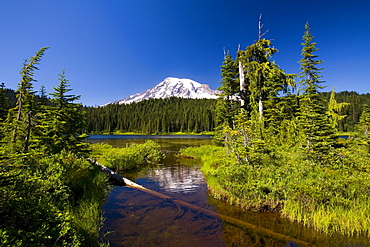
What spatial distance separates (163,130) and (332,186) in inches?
5353

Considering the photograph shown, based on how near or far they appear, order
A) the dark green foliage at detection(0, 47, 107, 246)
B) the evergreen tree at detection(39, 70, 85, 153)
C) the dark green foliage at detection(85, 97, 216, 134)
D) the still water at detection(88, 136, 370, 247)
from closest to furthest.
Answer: the dark green foliage at detection(0, 47, 107, 246)
the still water at detection(88, 136, 370, 247)
the evergreen tree at detection(39, 70, 85, 153)
the dark green foliage at detection(85, 97, 216, 134)

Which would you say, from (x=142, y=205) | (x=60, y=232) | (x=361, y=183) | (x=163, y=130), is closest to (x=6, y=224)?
(x=60, y=232)

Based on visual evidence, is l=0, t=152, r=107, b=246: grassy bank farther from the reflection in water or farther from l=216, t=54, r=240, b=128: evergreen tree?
l=216, t=54, r=240, b=128: evergreen tree

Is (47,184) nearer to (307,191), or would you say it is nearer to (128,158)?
(307,191)

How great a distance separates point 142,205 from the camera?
32.4 feet

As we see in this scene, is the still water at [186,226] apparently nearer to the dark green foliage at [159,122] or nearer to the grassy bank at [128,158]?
the grassy bank at [128,158]

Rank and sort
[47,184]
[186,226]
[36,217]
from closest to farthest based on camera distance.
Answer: [36,217] < [47,184] < [186,226]

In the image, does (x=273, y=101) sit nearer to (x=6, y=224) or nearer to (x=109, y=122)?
Answer: (x=6, y=224)

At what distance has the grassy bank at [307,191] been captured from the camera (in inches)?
268

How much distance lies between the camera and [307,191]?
7.71 meters

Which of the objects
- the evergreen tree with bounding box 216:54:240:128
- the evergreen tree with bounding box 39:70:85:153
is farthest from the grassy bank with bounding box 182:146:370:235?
the evergreen tree with bounding box 216:54:240:128

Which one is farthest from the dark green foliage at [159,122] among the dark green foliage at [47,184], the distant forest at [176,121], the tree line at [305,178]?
the dark green foliage at [47,184]

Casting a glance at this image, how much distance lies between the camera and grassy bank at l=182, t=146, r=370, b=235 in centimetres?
681


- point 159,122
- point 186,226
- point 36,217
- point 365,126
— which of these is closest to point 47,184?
point 36,217
